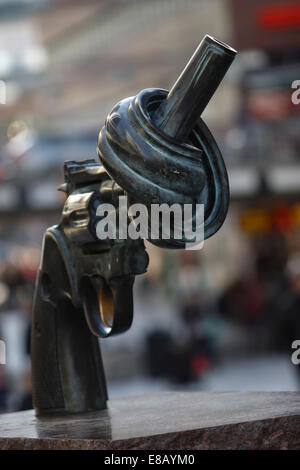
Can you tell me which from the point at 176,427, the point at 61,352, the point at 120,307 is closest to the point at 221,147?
the point at 61,352

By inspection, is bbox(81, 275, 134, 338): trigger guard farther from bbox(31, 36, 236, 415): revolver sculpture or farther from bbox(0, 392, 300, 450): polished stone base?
bbox(0, 392, 300, 450): polished stone base

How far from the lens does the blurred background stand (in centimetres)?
1219

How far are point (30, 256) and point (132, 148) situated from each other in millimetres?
27961

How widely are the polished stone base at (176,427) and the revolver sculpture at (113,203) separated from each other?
189 mm

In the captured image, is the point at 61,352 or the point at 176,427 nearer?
the point at 176,427

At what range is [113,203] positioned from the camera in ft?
9.32

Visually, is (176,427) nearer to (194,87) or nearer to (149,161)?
(149,161)

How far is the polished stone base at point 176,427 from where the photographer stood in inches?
92.2

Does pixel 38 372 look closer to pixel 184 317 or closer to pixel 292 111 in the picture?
pixel 184 317

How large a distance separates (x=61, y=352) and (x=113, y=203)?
581mm

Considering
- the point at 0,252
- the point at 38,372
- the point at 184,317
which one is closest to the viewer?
the point at 38,372

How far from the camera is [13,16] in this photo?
2055 cm

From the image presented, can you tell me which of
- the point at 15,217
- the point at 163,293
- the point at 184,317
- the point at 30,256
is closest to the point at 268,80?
the point at 184,317

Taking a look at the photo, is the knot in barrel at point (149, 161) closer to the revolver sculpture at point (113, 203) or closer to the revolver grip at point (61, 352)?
the revolver sculpture at point (113, 203)
